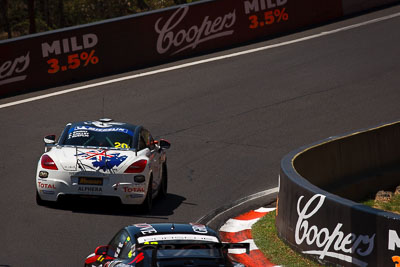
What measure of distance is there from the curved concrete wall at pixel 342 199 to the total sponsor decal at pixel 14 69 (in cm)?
1226

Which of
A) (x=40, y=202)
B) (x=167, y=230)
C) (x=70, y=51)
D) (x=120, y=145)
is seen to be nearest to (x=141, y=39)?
(x=70, y=51)

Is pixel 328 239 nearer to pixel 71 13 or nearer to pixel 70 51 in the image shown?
pixel 70 51

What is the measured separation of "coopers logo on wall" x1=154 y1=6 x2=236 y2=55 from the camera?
2870 centimetres

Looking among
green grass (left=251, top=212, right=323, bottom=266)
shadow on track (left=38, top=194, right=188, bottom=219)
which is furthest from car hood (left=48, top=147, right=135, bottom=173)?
green grass (left=251, top=212, right=323, bottom=266)

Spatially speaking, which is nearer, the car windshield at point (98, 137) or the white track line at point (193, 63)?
the car windshield at point (98, 137)

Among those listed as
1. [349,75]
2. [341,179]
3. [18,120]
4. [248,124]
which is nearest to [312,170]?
[341,179]

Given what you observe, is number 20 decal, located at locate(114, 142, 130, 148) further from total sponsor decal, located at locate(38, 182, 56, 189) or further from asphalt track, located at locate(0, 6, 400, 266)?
total sponsor decal, located at locate(38, 182, 56, 189)

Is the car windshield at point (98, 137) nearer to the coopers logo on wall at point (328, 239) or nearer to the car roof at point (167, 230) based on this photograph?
the coopers logo on wall at point (328, 239)

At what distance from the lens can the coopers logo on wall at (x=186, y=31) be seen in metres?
28.7

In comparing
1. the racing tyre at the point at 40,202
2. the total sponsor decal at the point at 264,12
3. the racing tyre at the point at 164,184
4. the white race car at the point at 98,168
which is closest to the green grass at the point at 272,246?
the white race car at the point at 98,168

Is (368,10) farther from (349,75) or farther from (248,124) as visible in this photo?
(248,124)

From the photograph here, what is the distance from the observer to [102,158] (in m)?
15.6

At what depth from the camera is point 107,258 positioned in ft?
34.2

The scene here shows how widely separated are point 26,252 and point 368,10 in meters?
23.8
